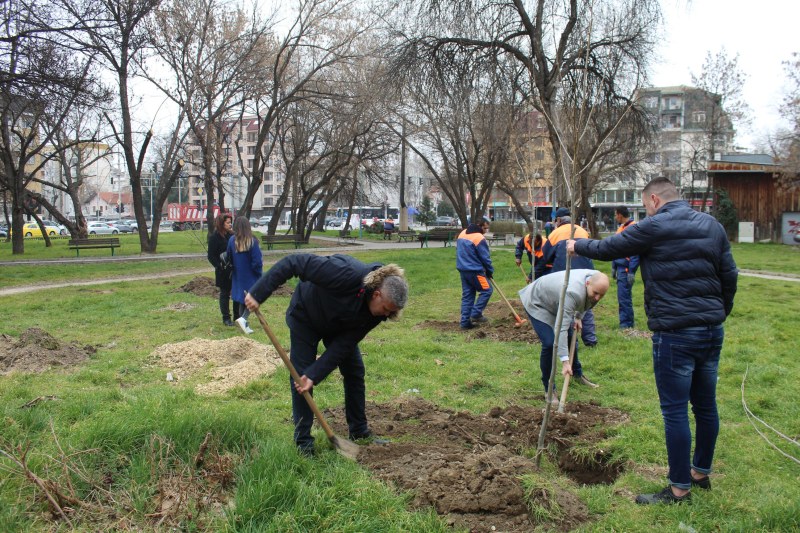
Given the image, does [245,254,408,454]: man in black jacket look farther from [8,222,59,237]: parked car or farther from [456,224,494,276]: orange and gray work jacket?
[8,222,59,237]: parked car

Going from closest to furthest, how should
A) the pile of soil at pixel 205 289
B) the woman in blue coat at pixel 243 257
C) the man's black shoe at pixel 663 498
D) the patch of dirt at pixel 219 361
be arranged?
the man's black shoe at pixel 663 498 → the patch of dirt at pixel 219 361 → the woman in blue coat at pixel 243 257 → the pile of soil at pixel 205 289

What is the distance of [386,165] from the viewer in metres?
36.9

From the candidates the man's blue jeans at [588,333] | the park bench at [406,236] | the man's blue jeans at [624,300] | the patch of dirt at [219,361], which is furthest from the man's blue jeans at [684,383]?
the park bench at [406,236]

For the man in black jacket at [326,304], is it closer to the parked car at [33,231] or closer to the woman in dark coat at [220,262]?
the woman in dark coat at [220,262]

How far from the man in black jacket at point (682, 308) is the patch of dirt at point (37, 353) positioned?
6.23 metres

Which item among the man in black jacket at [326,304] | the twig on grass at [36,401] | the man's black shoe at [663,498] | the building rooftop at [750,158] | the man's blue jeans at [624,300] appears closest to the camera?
the man's black shoe at [663,498]

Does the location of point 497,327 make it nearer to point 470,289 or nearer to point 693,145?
point 470,289

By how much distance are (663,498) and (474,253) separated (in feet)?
21.2

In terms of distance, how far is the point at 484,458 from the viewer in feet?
13.5

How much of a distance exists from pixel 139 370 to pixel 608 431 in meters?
4.97

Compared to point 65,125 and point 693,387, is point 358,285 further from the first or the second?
point 65,125

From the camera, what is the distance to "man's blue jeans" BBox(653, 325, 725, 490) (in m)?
3.74

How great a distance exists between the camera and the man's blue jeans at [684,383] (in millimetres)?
3740

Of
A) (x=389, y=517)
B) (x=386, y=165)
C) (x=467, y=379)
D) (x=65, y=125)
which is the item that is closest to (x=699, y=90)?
(x=386, y=165)
